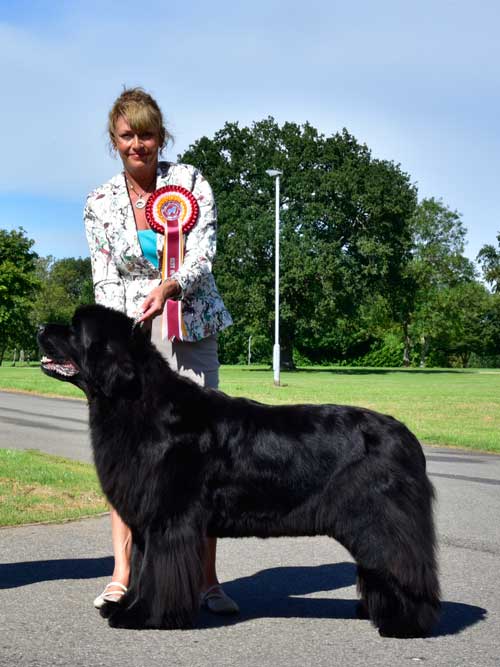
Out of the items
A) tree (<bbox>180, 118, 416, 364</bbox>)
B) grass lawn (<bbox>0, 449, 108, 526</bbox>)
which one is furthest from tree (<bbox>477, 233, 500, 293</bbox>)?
grass lawn (<bbox>0, 449, 108, 526</bbox>)

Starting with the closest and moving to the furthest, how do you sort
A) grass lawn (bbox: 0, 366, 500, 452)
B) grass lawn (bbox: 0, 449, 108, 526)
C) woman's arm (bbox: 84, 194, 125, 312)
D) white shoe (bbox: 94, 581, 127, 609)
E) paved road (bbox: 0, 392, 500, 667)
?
paved road (bbox: 0, 392, 500, 667), white shoe (bbox: 94, 581, 127, 609), woman's arm (bbox: 84, 194, 125, 312), grass lawn (bbox: 0, 449, 108, 526), grass lawn (bbox: 0, 366, 500, 452)

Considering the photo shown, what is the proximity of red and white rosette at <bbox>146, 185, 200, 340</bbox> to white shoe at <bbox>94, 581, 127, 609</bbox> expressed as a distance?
1.37 m

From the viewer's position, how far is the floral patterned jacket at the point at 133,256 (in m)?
4.87

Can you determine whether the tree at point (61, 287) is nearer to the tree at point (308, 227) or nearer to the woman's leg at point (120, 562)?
the tree at point (308, 227)

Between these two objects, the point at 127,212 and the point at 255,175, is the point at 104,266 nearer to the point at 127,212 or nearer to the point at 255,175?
the point at 127,212

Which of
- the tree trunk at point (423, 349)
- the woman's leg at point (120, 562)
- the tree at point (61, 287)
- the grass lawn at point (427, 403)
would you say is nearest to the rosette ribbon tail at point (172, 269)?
the woman's leg at point (120, 562)

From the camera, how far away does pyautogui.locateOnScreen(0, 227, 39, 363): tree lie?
193ft

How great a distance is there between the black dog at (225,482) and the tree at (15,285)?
56198 millimetres

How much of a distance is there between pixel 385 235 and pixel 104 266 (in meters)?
46.0

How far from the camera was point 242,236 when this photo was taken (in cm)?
4844

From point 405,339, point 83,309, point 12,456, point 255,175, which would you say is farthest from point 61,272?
point 83,309

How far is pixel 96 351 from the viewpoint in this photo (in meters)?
4.04

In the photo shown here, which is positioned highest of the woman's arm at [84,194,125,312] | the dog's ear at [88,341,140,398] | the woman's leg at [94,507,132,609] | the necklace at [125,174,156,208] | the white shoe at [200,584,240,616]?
the necklace at [125,174,156,208]

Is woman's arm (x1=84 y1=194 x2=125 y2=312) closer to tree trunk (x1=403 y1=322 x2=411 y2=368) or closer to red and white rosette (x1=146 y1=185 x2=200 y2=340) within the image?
red and white rosette (x1=146 y1=185 x2=200 y2=340)
